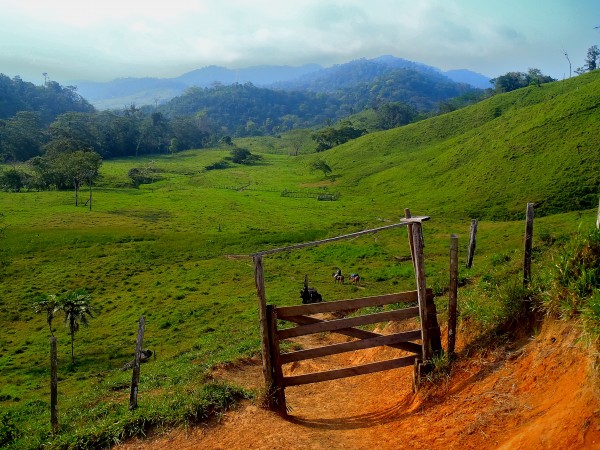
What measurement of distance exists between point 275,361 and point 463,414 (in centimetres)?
397

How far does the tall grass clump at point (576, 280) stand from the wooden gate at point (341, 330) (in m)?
2.48

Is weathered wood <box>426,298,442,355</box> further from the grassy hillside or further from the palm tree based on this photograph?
the palm tree

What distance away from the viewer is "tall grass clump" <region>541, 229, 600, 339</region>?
307 inches

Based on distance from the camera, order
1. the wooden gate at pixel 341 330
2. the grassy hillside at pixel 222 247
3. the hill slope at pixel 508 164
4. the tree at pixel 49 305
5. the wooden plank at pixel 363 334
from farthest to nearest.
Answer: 1. the hill slope at pixel 508 164
2. the tree at pixel 49 305
3. the grassy hillside at pixel 222 247
4. the wooden plank at pixel 363 334
5. the wooden gate at pixel 341 330

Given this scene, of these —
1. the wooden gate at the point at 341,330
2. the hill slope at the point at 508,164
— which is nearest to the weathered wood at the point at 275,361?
the wooden gate at the point at 341,330

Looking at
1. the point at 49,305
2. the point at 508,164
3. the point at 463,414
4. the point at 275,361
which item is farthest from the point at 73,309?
the point at 508,164

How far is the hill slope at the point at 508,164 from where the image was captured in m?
53.8

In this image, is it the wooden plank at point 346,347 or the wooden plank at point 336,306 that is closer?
the wooden plank at point 336,306

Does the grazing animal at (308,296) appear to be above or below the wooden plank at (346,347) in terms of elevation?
below

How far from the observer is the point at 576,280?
8.17 meters

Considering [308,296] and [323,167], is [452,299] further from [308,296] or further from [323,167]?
[323,167]

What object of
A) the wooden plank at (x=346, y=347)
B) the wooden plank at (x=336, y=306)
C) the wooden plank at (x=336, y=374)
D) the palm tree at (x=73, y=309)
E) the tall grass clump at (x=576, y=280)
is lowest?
the palm tree at (x=73, y=309)

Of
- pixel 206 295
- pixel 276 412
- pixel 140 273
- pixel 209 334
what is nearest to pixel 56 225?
pixel 140 273

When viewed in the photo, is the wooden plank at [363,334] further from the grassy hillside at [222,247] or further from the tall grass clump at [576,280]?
the tall grass clump at [576,280]
